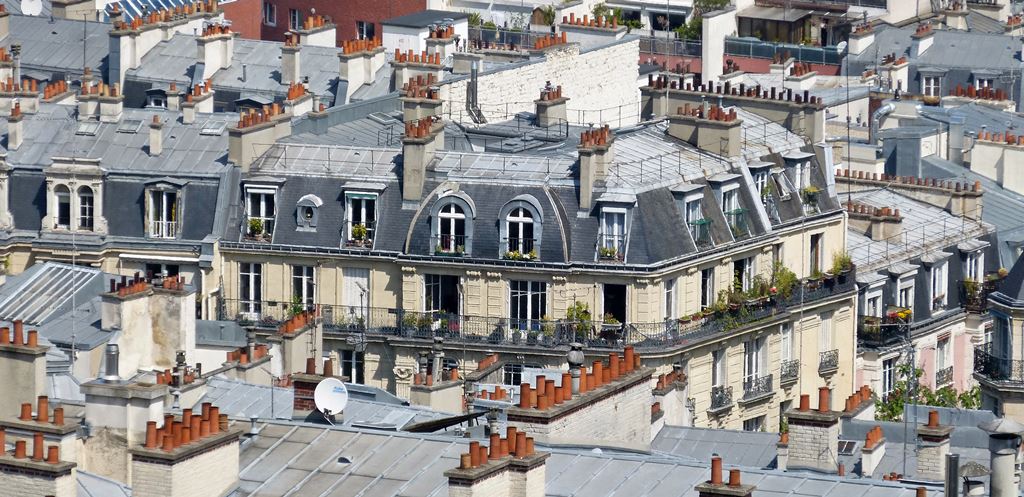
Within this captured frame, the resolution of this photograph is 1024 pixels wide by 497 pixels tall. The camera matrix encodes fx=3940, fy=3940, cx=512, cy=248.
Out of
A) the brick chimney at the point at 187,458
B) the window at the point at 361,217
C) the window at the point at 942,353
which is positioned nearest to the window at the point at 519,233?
the window at the point at 361,217

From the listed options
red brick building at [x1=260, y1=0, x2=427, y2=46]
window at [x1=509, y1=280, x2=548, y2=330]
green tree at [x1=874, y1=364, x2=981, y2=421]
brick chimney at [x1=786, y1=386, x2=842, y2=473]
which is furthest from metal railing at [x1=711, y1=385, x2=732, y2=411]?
red brick building at [x1=260, y1=0, x2=427, y2=46]

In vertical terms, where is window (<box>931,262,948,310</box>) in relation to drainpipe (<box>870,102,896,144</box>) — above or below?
below

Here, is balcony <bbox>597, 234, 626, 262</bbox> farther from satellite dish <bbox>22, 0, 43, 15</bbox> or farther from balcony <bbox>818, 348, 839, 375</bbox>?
satellite dish <bbox>22, 0, 43, 15</bbox>

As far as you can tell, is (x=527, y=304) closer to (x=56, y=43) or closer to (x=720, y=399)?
(x=720, y=399)

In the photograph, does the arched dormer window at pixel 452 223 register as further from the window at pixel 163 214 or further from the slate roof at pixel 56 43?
the slate roof at pixel 56 43

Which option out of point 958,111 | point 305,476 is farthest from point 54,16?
point 305,476
